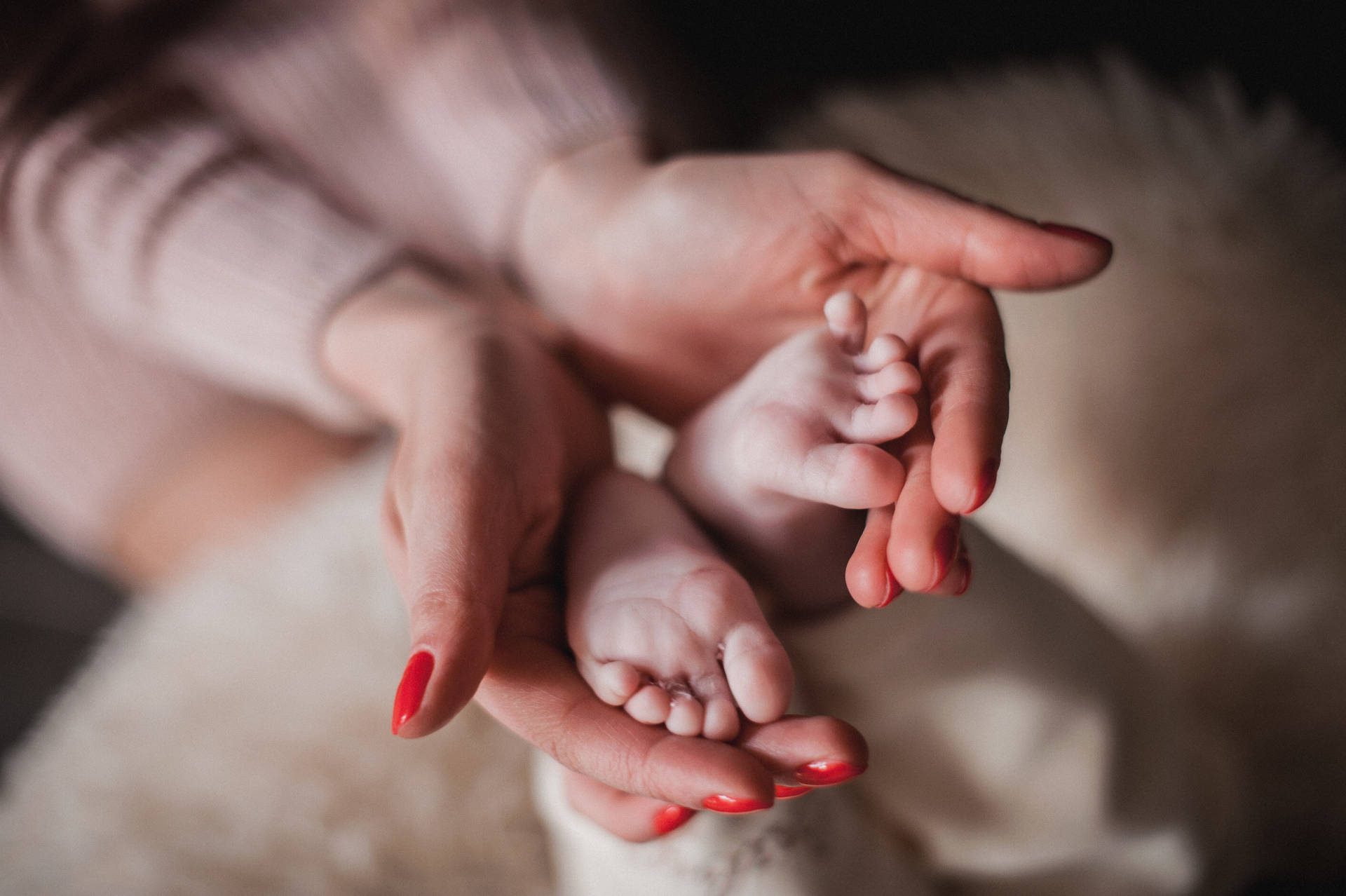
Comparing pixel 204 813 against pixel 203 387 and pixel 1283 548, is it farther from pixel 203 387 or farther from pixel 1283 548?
pixel 1283 548

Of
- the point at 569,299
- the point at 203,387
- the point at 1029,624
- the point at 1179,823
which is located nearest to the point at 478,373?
the point at 569,299

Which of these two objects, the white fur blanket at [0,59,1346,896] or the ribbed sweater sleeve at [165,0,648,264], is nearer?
the white fur blanket at [0,59,1346,896]

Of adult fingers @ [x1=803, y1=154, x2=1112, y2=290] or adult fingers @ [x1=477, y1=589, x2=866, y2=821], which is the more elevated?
adult fingers @ [x1=803, y1=154, x2=1112, y2=290]

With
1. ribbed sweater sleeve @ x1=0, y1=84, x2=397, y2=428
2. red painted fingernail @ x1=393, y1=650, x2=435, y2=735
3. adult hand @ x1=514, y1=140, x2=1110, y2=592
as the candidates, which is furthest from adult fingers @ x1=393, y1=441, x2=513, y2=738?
ribbed sweater sleeve @ x1=0, y1=84, x2=397, y2=428

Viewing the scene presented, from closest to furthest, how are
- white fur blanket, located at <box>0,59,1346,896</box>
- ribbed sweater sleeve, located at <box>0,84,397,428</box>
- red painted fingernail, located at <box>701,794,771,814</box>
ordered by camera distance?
red painted fingernail, located at <box>701,794,771,814</box>
white fur blanket, located at <box>0,59,1346,896</box>
ribbed sweater sleeve, located at <box>0,84,397,428</box>

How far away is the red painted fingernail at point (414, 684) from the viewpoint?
0.21 m

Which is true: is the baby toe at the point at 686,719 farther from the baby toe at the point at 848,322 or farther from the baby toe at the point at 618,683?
the baby toe at the point at 848,322

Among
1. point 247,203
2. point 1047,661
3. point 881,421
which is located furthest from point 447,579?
point 247,203

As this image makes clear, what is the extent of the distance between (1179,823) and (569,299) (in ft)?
1.26

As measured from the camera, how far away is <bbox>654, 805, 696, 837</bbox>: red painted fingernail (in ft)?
0.87

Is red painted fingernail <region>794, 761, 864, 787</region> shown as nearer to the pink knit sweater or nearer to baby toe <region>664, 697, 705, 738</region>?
baby toe <region>664, 697, 705, 738</region>

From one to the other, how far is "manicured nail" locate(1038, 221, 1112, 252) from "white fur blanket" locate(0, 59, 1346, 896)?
0.40ft

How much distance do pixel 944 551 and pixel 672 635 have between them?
0.08 m

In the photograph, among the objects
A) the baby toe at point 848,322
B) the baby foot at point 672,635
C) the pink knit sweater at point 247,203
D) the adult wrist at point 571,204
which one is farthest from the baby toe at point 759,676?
the pink knit sweater at point 247,203
